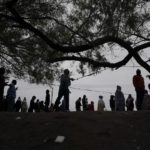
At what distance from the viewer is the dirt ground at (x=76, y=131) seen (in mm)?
4039

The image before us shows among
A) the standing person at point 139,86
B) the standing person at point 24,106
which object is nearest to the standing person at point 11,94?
the standing person at point 139,86

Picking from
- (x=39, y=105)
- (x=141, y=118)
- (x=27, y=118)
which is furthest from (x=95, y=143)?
Answer: (x=39, y=105)

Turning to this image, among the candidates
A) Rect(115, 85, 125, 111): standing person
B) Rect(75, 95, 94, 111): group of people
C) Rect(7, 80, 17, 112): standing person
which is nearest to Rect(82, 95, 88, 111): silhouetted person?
Rect(75, 95, 94, 111): group of people

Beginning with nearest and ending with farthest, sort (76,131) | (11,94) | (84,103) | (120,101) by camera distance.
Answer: (76,131), (11,94), (120,101), (84,103)

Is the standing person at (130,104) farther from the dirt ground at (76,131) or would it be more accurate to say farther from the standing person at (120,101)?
the dirt ground at (76,131)

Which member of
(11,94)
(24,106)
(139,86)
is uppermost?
(139,86)

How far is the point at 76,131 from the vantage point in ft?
15.0

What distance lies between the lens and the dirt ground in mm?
4039

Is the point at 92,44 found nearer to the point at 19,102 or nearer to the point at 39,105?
the point at 19,102

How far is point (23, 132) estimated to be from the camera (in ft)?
15.8

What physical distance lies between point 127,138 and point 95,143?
74 cm

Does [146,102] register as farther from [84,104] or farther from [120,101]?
[84,104]

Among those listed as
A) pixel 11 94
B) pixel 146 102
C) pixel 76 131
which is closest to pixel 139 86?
pixel 146 102

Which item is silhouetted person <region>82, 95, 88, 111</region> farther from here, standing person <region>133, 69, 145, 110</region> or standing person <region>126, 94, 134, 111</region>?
standing person <region>133, 69, 145, 110</region>
